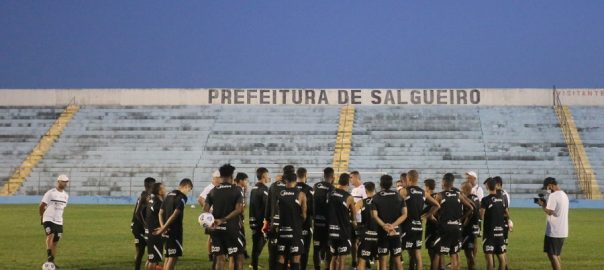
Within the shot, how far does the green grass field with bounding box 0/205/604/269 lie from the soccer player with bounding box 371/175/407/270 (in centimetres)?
448

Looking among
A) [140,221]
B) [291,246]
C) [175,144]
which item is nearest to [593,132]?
[175,144]

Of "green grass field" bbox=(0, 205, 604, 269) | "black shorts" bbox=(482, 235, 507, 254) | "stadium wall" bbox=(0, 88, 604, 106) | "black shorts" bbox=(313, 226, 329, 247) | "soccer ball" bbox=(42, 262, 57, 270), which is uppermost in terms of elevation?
"stadium wall" bbox=(0, 88, 604, 106)

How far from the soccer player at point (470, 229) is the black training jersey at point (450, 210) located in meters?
0.72

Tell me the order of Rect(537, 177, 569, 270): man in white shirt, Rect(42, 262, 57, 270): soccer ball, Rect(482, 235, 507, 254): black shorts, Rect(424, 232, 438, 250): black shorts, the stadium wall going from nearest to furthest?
1. Rect(537, 177, 569, 270): man in white shirt
2. Rect(482, 235, 507, 254): black shorts
3. Rect(42, 262, 57, 270): soccer ball
4. Rect(424, 232, 438, 250): black shorts
5. the stadium wall

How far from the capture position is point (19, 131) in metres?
61.0

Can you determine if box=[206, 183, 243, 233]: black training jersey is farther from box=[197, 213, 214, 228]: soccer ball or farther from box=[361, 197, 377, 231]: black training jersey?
box=[361, 197, 377, 231]: black training jersey

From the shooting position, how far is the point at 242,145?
189 ft

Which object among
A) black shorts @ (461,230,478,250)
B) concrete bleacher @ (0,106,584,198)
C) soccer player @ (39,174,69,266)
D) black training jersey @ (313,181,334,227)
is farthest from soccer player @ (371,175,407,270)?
concrete bleacher @ (0,106,584,198)

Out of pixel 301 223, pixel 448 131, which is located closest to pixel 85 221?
pixel 301 223

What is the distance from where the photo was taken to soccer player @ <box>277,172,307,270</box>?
52.8 ft

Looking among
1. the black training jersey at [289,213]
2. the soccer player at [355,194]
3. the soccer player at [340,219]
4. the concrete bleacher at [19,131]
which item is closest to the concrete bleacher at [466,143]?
the concrete bleacher at [19,131]

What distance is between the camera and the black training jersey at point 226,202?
1547 cm

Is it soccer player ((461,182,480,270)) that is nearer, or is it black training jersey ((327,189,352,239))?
black training jersey ((327,189,352,239))

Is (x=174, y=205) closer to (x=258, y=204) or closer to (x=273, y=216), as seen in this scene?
(x=273, y=216)
